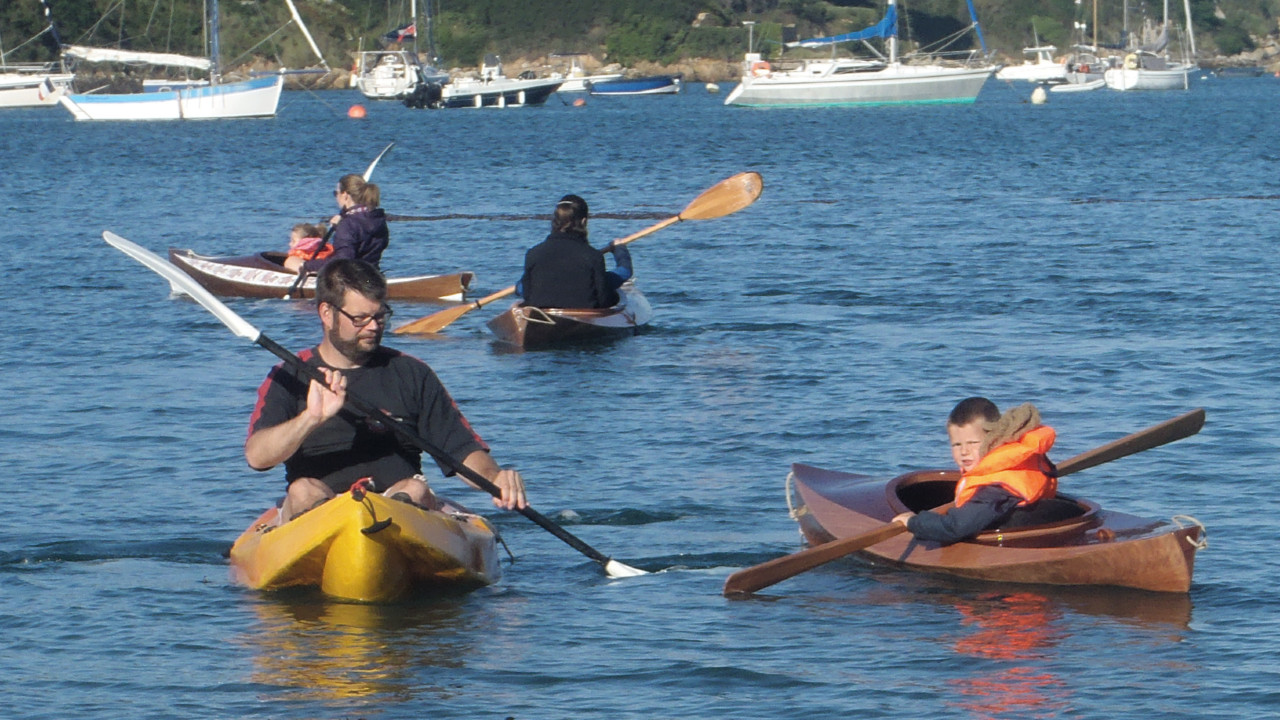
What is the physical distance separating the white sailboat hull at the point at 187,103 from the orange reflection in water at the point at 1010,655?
69.6 meters

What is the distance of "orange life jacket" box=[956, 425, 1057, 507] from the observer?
7508 millimetres

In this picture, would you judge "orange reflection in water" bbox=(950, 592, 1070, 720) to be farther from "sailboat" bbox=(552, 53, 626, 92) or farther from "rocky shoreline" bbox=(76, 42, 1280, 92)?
"sailboat" bbox=(552, 53, 626, 92)

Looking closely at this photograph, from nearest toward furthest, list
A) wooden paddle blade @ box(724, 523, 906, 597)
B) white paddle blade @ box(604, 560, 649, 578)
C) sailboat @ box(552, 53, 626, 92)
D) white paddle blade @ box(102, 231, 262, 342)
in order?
white paddle blade @ box(102, 231, 262, 342) → wooden paddle blade @ box(724, 523, 906, 597) → white paddle blade @ box(604, 560, 649, 578) → sailboat @ box(552, 53, 626, 92)

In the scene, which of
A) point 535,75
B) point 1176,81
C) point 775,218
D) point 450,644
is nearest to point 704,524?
point 450,644

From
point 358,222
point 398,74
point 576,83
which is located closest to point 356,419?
point 358,222

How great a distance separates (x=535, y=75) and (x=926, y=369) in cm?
11804

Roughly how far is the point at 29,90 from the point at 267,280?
81870 mm

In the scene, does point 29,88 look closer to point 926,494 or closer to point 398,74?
point 398,74

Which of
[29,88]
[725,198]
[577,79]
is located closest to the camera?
[725,198]

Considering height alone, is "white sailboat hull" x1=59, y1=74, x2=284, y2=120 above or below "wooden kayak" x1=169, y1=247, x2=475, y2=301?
above

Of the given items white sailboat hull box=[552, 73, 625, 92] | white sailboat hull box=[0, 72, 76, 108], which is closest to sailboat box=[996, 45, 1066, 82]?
white sailboat hull box=[552, 73, 625, 92]

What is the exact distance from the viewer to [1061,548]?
7.82 m

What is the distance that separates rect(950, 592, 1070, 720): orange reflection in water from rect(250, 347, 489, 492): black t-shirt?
7.14 ft

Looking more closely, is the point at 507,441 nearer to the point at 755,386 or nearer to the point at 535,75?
the point at 755,386
